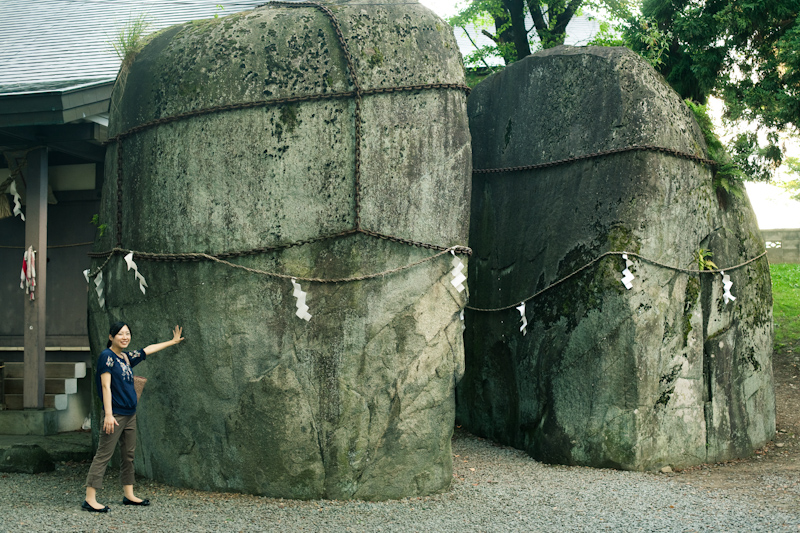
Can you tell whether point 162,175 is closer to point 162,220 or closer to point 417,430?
point 162,220

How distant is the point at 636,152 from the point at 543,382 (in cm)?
216

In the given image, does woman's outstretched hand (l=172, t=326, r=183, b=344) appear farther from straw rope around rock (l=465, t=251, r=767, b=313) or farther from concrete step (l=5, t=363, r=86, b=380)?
concrete step (l=5, t=363, r=86, b=380)

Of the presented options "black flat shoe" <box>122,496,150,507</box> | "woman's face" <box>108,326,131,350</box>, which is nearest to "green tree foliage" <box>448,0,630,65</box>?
"woman's face" <box>108,326,131,350</box>

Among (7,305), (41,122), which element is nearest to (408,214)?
(41,122)

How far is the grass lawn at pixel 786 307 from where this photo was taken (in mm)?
11327

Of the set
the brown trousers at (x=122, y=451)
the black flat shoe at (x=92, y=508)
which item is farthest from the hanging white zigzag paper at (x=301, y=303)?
the black flat shoe at (x=92, y=508)

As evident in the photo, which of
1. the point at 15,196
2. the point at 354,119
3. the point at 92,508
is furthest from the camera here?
the point at 15,196

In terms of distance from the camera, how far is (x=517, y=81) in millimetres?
7379

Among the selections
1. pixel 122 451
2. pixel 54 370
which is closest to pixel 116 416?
pixel 122 451

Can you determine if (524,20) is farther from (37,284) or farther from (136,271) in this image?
(136,271)

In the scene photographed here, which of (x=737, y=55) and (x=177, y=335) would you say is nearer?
(x=177, y=335)

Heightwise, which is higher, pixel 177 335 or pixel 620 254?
pixel 620 254

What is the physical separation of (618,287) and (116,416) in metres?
4.02

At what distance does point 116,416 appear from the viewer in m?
4.96
